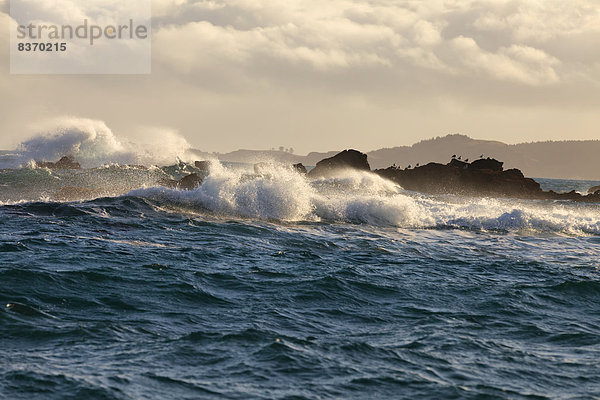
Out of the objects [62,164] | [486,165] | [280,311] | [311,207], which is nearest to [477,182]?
[486,165]

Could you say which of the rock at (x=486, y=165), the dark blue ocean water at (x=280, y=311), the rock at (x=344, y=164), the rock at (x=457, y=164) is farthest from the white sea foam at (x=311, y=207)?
the rock at (x=457, y=164)

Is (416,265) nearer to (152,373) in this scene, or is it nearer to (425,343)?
(425,343)

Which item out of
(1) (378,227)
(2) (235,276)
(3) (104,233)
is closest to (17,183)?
(3) (104,233)

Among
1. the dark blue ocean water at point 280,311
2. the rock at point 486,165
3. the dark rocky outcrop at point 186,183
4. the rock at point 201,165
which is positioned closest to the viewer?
the dark blue ocean water at point 280,311

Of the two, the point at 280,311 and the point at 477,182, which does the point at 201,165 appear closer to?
the point at 477,182

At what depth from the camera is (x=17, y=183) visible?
100 ft

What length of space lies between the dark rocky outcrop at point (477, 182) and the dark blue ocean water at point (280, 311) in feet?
108

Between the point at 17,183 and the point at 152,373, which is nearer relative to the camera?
the point at 152,373

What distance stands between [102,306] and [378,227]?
46.3 feet

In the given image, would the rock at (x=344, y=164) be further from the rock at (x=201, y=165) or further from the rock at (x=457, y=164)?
the rock at (x=201, y=165)

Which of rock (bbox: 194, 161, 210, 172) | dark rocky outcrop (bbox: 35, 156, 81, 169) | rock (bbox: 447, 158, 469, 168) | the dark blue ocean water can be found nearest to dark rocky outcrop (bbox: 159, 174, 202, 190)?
the dark blue ocean water

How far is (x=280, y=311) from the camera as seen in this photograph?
9.29 metres

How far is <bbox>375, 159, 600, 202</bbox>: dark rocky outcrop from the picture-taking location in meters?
51.6

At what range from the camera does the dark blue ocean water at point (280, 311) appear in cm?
633
